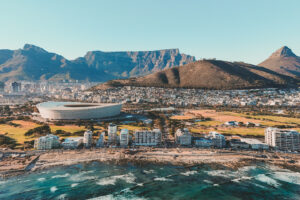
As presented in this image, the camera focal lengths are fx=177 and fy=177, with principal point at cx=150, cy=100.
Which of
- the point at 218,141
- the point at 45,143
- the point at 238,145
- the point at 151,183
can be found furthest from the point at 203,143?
the point at 45,143

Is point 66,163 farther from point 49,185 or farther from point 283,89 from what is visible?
point 283,89

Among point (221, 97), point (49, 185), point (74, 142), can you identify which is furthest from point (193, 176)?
point (221, 97)

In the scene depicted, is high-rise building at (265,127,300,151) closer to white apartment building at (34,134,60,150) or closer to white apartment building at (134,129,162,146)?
white apartment building at (134,129,162,146)

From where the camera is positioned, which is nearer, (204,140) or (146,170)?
(146,170)

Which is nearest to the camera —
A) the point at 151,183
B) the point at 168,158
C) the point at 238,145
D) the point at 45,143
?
the point at 151,183

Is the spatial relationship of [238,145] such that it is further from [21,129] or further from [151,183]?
[21,129]
